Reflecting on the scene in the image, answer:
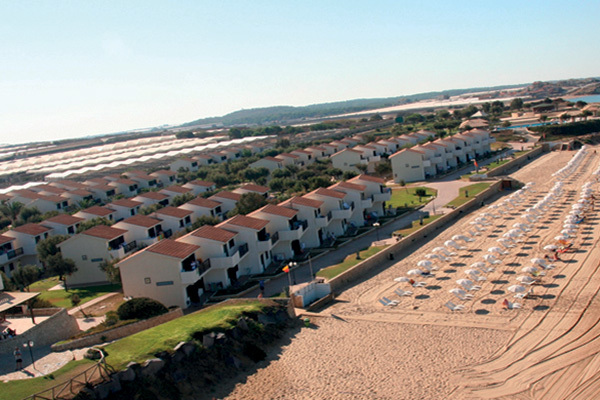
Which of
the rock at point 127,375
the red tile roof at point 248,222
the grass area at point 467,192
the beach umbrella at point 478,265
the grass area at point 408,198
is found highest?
the red tile roof at point 248,222

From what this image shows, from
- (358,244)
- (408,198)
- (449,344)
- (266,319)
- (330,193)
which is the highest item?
(330,193)

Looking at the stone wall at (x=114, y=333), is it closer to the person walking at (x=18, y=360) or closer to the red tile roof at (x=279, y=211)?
the person walking at (x=18, y=360)

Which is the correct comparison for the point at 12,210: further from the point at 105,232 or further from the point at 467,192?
the point at 467,192

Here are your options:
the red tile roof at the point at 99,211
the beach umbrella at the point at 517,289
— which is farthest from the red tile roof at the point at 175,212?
the beach umbrella at the point at 517,289

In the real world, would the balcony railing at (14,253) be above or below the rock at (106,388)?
below

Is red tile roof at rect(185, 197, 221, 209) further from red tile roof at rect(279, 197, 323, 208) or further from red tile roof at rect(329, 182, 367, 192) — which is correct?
red tile roof at rect(329, 182, 367, 192)

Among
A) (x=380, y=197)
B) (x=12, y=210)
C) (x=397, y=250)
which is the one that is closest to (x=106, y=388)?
(x=397, y=250)

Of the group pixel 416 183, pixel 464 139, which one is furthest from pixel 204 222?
pixel 464 139
